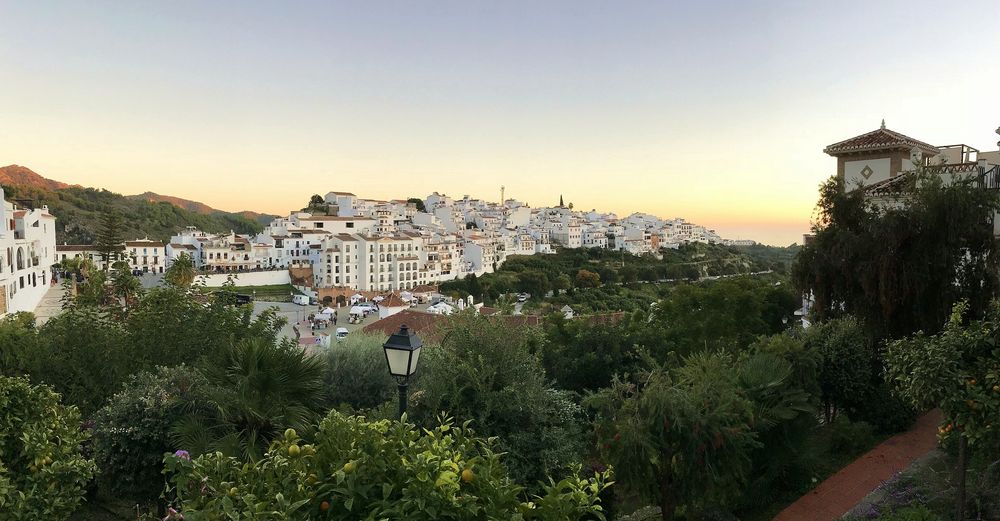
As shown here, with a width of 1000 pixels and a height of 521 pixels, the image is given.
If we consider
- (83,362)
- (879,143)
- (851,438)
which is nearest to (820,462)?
(851,438)

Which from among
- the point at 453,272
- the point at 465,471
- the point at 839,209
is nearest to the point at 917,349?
the point at 465,471

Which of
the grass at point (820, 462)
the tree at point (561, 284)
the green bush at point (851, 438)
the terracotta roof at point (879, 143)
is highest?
the terracotta roof at point (879, 143)

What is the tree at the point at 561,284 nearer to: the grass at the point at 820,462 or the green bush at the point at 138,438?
the grass at the point at 820,462

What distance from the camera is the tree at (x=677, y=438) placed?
5816 mm

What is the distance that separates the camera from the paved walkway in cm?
706

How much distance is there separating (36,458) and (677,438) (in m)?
5.44

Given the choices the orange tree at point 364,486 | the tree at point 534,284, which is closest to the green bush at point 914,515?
the orange tree at point 364,486

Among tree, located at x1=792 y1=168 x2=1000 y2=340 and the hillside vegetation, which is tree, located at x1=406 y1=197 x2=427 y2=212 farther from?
tree, located at x1=792 y1=168 x2=1000 y2=340

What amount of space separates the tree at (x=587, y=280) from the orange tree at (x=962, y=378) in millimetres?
63086

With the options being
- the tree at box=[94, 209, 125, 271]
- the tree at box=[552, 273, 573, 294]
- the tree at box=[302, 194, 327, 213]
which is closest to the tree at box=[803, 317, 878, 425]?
the tree at box=[94, 209, 125, 271]

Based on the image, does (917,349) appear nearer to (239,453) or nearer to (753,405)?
(753,405)

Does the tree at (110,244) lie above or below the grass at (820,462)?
above

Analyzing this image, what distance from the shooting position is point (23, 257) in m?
23.4

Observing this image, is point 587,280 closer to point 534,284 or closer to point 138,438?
point 534,284
